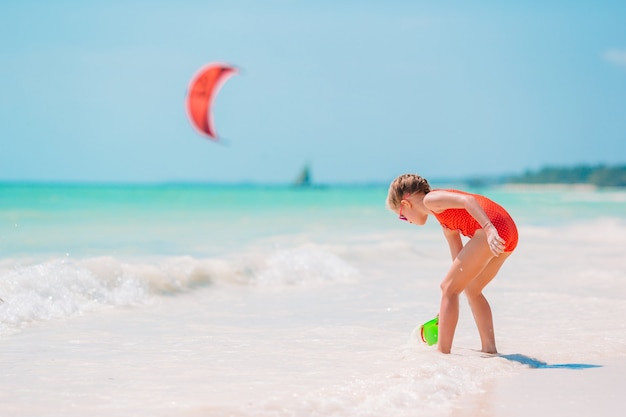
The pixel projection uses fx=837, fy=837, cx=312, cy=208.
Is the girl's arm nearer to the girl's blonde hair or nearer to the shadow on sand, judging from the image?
the girl's blonde hair

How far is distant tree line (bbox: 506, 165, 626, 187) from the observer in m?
94.2

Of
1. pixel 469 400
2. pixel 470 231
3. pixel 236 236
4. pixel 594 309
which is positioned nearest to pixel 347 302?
pixel 594 309

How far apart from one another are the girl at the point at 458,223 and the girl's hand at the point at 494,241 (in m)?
0.01

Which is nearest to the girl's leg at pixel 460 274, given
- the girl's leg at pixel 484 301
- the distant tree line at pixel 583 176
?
the girl's leg at pixel 484 301

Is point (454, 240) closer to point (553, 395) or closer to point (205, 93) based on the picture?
point (553, 395)

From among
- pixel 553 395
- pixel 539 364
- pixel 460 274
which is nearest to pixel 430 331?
pixel 460 274

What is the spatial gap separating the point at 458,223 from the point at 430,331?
0.66 meters

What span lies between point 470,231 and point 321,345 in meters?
1.21

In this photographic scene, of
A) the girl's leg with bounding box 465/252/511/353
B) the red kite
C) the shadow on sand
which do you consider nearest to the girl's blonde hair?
the girl's leg with bounding box 465/252/511/353

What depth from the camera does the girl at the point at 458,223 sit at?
14.4ft

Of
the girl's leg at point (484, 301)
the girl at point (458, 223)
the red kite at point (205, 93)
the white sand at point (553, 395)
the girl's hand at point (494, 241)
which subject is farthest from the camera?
the red kite at point (205, 93)

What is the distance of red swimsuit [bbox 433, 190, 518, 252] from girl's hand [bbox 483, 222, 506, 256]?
15cm

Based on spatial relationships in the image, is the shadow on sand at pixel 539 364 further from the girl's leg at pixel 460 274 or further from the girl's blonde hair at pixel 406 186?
the girl's blonde hair at pixel 406 186

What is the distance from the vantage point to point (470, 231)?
4.59 meters
